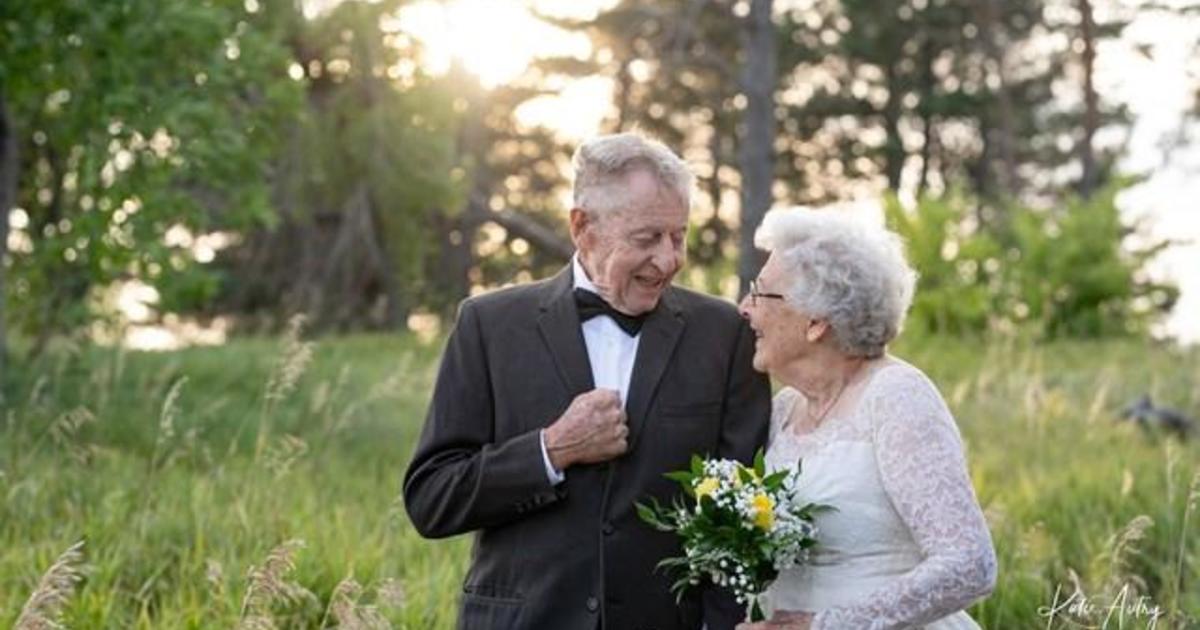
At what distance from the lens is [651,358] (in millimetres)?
4340

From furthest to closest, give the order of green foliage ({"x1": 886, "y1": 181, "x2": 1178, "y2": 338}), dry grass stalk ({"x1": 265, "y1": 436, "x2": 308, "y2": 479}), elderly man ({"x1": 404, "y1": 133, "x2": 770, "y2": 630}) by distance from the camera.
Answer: green foliage ({"x1": 886, "y1": 181, "x2": 1178, "y2": 338}) < dry grass stalk ({"x1": 265, "y1": 436, "x2": 308, "y2": 479}) < elderly man ({"x1": 404, "y1": 133, "x2": 770, "y2": 630})

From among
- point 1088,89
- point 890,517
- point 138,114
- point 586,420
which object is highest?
point 1088,89

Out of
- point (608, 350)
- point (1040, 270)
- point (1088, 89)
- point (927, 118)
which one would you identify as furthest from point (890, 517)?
point (927, 118)

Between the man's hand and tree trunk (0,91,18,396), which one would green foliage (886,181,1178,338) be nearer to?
tree trunk (0,91,18,396)

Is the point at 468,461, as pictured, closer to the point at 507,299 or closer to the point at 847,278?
the point at 507,299

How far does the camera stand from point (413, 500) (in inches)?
170

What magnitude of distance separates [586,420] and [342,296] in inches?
669

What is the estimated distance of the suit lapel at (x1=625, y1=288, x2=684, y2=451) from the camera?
4297mm

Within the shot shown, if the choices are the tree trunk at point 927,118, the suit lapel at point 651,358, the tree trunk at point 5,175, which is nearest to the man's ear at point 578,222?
the suit lapel at point 651,358

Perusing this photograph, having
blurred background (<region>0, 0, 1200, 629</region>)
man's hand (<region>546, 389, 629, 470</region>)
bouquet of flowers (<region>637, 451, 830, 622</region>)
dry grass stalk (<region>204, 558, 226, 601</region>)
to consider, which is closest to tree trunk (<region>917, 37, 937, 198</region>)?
blurred background (<region>0, 0, 1200, 629</region>)

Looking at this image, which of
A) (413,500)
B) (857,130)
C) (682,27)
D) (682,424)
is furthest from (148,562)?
(857,130)

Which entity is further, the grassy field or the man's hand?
the grassy field

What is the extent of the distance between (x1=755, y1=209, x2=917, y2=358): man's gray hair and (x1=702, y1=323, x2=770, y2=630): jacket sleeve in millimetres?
366

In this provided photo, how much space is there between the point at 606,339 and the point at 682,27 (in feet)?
Answer: 33.7
